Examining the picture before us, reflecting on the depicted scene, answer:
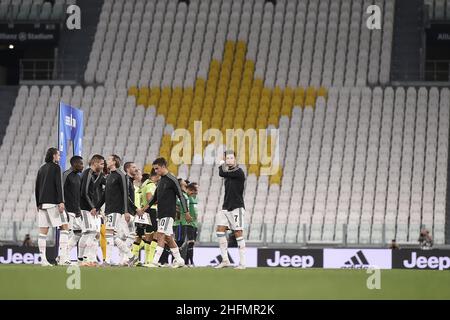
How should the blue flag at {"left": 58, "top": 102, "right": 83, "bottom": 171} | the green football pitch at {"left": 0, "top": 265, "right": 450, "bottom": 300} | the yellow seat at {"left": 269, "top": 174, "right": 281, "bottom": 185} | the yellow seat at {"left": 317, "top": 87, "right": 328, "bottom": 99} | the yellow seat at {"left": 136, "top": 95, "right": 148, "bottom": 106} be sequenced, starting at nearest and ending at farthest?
1. the green football pitch at {"left": 0, "top": 265, "right": 450, "bottom": 300}
2. the blue flag at {"left": 58, "top": 102, "right": 83, "bottom": 171}
3. the yellow seat at {"left": 269, "top": 174, "right": 281, "bottom": 185}
4. the yellow seat at {"left": 317, "top": 87, "right": 328, "bottom": 99}
5. the yellow seat at {"left": 136, "top": 95, "right": 148, "bottom": 106}

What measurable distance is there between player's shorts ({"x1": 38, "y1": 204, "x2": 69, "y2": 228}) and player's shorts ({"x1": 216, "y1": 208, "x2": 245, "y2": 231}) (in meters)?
3.22

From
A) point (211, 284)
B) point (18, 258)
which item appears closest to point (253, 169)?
point (18, 258)

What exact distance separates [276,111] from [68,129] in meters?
17.7

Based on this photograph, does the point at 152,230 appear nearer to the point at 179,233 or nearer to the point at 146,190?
the point at 146,190

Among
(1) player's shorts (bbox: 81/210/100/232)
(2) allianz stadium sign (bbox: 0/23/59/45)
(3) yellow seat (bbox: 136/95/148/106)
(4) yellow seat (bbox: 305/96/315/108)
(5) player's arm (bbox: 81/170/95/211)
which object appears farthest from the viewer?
(2) allianz stadium sign (bbox: 0/23/59/45)

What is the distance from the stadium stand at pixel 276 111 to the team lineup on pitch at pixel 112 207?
12.7m

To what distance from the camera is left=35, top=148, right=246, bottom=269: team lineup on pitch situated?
2527cm

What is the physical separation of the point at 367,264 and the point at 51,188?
15380 mm

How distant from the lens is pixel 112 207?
26.1 m

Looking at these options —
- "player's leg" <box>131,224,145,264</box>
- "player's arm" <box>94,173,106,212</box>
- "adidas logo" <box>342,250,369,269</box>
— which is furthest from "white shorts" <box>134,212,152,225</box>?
"adidas logo" <box>342,250,369,269</box>

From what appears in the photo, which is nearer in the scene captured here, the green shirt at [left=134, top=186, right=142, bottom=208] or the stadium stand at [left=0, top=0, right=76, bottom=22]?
the green shirt at [left=134, top=186, right=142, bottom=208]

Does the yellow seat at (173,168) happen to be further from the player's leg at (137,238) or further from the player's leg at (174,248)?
the player's leg at (174,248)

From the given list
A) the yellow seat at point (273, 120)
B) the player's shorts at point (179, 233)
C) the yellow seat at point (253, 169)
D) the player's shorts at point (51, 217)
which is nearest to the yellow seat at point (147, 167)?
the yellow seat at point (253, 169)

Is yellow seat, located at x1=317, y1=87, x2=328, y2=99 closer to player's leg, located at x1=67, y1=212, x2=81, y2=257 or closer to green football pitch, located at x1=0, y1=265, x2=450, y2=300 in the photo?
player's leg, located at x1=67, y1=212, x2=81, y2=257
